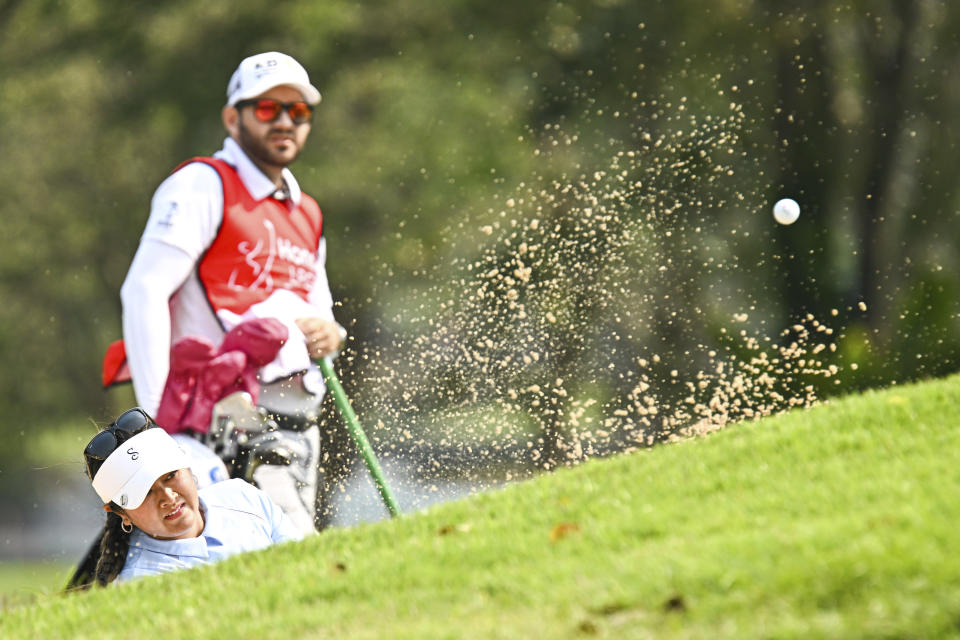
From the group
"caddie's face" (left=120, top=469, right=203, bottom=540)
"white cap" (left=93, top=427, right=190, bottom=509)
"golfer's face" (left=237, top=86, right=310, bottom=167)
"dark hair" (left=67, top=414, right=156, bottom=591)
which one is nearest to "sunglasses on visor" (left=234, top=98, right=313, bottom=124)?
"golfer's face" (left=237, top=86, right=310, bottom=167)

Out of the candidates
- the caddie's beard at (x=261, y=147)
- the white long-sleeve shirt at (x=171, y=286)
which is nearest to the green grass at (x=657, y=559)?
the white long-sleeve shirt at (x=171, y=286)

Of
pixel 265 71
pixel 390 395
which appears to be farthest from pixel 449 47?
pixel 265 71

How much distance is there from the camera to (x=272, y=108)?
823cm

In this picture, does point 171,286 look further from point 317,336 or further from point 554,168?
point 554,168

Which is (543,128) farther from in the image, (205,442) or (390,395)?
(205,442)

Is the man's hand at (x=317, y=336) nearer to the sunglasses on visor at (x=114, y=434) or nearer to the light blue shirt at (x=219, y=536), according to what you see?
the light blue shirt at (x=219, y=536)

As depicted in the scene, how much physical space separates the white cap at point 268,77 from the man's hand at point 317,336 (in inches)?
54.2

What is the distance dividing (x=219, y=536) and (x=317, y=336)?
2.14 metres

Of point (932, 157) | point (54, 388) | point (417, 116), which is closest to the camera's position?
point (932, 157)

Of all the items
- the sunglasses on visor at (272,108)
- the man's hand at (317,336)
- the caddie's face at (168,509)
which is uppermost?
the sunglasses on visor at (272,108)

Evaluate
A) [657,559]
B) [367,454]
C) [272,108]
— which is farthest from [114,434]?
[272,108]

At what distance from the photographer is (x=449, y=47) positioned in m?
18.7

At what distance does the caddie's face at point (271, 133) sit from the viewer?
821 centimetres

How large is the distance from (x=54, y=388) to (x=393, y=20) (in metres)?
7.33
